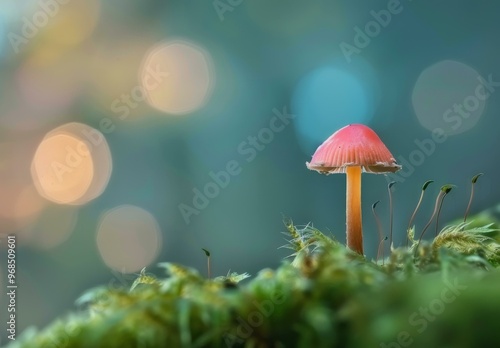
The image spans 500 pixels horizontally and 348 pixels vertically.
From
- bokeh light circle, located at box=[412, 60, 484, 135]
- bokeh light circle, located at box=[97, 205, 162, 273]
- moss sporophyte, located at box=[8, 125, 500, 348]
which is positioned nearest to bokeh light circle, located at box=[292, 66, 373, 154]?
bokeh light circle, located at box=[412, 60, 484, 135]

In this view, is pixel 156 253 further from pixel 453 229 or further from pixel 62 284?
pixel 453 229

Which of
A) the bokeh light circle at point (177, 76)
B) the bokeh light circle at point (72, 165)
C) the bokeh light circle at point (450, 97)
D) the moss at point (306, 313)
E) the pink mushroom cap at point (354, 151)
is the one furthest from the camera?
the bokeh light circle at point (177, 76)

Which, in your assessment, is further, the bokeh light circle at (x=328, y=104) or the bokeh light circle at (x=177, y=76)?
the bokeh light circle at (x=177, y=76)

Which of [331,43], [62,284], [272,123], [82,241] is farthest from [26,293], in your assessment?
[331,43]

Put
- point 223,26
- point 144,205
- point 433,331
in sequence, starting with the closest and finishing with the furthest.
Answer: point 433,331
point 144,205
point 223,26

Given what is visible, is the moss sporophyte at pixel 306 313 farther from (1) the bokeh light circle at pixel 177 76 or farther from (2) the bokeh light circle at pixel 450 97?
(1) the bokeh light circle at pixel 177 76

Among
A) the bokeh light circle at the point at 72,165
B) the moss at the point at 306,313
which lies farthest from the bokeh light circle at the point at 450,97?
the moss at the point at 306,313
